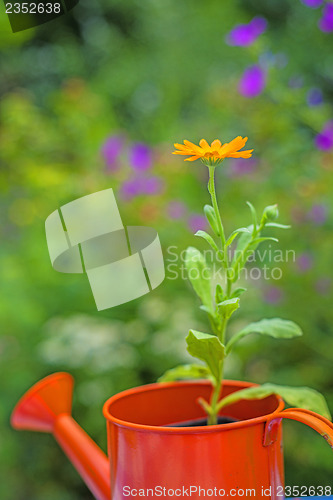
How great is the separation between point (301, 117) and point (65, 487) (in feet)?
3.16

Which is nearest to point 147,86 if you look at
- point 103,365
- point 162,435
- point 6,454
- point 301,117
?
point 301,117

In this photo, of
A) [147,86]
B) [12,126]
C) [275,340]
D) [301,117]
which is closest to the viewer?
[301,117]

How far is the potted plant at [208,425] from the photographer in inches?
15.8

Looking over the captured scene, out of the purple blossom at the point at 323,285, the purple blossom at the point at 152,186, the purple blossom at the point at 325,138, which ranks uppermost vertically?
the purple blossom at the point at 325,138

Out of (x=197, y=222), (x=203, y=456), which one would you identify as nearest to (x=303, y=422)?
(x=203, y=456)

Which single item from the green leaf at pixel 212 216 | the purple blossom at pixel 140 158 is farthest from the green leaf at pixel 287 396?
the purple blossom at pixel 140 158

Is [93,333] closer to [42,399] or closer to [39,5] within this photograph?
[42,399]

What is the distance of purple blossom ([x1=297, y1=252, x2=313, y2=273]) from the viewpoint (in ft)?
4.04

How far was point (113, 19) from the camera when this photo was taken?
2.26m

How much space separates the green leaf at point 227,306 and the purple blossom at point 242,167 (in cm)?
104

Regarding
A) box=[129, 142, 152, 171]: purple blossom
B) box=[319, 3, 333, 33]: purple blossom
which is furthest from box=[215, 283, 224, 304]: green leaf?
box=[129, 142, 152, 171]: purple blossom

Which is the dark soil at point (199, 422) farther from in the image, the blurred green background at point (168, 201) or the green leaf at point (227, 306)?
the blurred green background at point (168, 201)

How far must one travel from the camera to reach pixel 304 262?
1.24m

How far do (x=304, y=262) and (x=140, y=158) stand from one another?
528 mm
